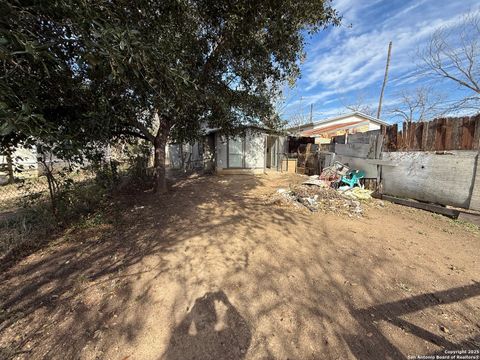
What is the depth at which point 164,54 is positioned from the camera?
9.86 feet

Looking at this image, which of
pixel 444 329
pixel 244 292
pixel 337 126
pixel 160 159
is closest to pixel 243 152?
pixel 160 159

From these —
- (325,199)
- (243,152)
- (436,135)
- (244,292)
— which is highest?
(436,135)

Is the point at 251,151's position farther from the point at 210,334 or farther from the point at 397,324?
the point at 210,334

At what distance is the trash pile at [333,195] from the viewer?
5301 mm

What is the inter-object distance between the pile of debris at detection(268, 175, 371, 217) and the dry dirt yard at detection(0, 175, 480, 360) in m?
0.91

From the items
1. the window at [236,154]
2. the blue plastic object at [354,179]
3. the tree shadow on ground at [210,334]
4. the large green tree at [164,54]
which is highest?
the large green tree at [164,54]

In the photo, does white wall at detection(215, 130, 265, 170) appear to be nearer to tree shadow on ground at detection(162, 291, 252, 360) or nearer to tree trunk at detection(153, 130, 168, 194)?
tree trunk at detection(153, 130, 168, 194)

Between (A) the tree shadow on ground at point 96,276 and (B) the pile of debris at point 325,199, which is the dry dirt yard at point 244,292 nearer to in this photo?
(A) the tree shadow on ground at point 96,276

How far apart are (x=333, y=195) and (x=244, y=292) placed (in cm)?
418

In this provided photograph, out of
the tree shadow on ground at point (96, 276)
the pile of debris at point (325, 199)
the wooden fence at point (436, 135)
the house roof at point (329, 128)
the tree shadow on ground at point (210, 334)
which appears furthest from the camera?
the house roof at point (329, 128)

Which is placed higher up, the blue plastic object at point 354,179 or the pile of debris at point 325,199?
the blue plastic object at point 354,179

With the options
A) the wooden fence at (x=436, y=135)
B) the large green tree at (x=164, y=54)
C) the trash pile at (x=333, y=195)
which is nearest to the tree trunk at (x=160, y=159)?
the large green tree at (x=164, y=54)

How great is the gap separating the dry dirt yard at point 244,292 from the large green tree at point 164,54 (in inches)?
74.7

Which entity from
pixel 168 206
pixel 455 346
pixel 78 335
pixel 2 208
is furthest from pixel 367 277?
pixel 2 208
